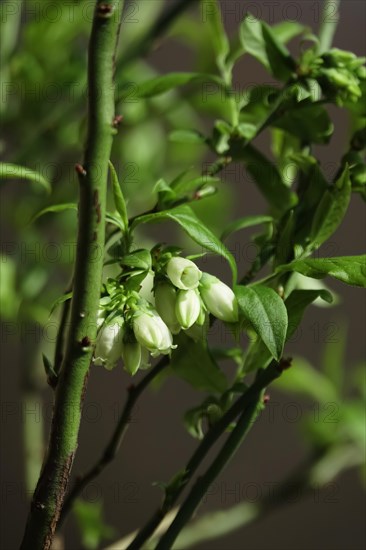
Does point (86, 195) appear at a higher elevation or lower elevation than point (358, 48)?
higher

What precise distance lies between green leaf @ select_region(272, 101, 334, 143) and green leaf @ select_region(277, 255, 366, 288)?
0.13 metres

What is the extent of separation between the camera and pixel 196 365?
493 mm

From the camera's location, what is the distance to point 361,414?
2.45 ft

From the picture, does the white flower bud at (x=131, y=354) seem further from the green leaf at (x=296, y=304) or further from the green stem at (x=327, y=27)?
the green stem at (x=327, y=27)

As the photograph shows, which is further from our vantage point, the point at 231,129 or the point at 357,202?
the point at 357,202

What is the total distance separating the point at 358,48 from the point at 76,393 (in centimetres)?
104

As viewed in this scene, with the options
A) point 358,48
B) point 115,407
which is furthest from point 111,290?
point 358,48

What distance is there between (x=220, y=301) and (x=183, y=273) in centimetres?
2

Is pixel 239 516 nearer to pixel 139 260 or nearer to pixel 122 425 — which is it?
pixel 122 425

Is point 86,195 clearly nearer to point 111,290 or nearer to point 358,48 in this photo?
point 111,290

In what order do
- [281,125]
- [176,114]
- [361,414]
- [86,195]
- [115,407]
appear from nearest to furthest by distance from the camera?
1. [86,195]
2. [281,125]
3. [361,414]
4. [176,114]
5. [115,407]

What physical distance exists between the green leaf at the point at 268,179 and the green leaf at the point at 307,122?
3 centimetres

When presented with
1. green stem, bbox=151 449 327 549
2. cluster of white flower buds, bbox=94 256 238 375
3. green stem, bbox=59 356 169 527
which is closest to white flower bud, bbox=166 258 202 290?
cluster of white flower buds, bbox=94 256 238 375

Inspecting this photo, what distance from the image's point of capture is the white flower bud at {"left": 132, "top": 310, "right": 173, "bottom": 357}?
39 centimetres
